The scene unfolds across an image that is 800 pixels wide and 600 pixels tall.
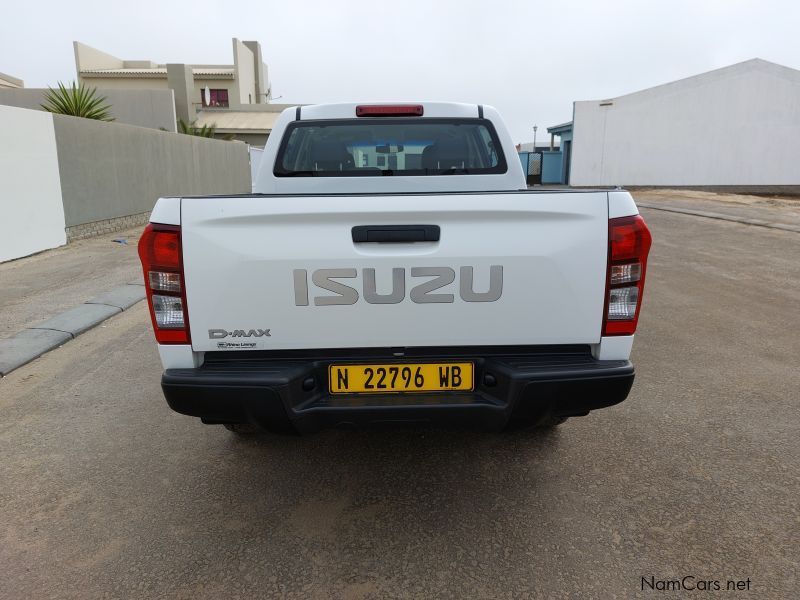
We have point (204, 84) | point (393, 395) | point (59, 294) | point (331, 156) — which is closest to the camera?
point (393, 395)

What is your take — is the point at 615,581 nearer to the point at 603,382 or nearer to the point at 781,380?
the point at 603,382

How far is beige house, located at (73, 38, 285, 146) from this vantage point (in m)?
34.2

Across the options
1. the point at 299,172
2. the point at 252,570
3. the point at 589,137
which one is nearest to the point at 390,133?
the point at 299,172

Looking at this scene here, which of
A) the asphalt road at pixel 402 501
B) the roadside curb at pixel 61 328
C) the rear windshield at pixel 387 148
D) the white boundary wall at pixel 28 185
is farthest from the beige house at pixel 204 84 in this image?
the asphalt road at pixel 402 501

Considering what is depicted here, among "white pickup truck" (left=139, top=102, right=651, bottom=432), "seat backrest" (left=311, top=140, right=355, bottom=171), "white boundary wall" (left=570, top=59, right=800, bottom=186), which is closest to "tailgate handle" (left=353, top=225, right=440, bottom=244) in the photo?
"white pickup truck" (left=139, top=102, right=651, bottom=432)

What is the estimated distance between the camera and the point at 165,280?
7.57 ft

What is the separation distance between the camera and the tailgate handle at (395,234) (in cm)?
229

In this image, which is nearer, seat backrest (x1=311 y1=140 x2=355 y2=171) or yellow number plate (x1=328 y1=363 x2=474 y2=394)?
yellow number plate (x1=328 y1=363 x2=474 y2=394)

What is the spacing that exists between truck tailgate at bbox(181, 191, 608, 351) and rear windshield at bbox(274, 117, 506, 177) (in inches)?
64.1

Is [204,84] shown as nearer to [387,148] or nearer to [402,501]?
[387,148]

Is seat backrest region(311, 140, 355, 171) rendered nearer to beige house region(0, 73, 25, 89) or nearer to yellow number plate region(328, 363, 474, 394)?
yellow number plate region(328, 363, 474, 394)

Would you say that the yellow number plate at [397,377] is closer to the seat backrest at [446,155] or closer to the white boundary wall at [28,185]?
the seat backrest at [446,155]

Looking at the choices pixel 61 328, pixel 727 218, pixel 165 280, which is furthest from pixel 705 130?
pixel 165 280

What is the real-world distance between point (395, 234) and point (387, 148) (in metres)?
1.87
